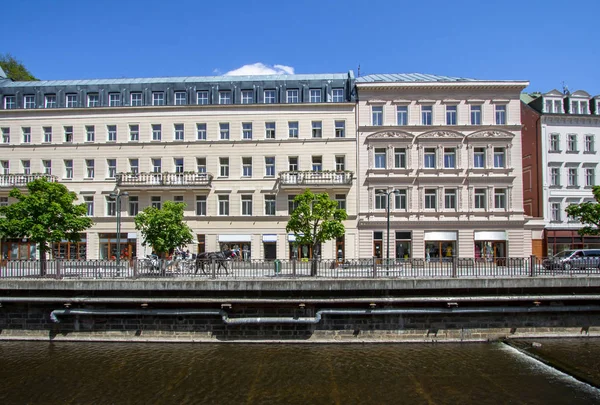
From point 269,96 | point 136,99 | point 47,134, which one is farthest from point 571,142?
point 47,134

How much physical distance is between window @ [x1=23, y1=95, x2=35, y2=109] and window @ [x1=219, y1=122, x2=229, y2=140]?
55.6ft

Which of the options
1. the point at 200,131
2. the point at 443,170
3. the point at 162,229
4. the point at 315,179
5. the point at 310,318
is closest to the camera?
the point at 310,318

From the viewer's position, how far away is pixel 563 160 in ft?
131

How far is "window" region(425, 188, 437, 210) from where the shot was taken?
124ft

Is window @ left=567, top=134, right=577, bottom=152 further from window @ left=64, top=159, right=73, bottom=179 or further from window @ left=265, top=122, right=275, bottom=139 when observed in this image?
window @ left=64, top=159, right=73, bottom=179

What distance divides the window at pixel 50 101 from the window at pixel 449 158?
111 ft

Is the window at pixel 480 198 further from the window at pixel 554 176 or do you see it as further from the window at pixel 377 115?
the window at pixel 377 115

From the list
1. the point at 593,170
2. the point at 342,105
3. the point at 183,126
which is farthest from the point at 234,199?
the point at 593,170

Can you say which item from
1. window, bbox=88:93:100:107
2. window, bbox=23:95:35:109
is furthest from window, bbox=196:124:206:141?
window, bbox=23:95:35:109

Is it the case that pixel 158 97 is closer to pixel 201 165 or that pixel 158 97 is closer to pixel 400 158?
pixel 201 165

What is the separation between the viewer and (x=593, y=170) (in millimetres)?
40219

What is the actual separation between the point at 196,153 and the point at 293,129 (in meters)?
8.42

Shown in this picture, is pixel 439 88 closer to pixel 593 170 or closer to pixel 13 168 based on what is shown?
pixel 593 170

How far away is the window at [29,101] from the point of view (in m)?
40.6
